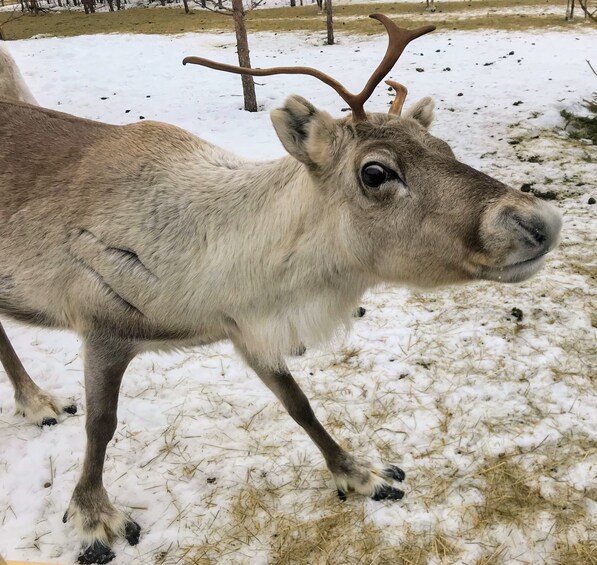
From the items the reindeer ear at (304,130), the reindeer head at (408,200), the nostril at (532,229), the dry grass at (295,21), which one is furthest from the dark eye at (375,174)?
the dry grass at (295,21)

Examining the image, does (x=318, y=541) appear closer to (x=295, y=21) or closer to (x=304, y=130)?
(x=304, y=130)

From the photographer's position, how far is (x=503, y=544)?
2363 mm

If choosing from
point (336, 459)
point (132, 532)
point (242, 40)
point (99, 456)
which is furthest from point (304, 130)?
point (242, 40)

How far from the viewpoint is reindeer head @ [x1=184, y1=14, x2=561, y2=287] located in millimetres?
1639

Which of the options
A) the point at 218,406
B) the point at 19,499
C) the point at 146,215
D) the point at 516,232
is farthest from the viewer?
the point at 218,406

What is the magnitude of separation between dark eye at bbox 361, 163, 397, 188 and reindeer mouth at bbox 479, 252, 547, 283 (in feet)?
1.44

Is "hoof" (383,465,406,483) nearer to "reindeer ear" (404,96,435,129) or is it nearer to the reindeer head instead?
the reindeer head

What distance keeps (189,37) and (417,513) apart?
15.6 m

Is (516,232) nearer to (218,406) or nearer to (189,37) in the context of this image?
Result: (218,406)

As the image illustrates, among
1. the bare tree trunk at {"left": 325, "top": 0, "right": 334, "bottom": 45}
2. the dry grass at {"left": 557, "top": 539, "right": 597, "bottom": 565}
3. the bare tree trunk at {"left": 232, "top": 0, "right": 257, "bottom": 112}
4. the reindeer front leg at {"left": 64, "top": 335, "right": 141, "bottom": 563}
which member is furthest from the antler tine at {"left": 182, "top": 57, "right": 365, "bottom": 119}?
the bare tree trunk at {"left": 325, "top": 0, "right": 334, "bottom": 45}

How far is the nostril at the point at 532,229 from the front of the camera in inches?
62.5

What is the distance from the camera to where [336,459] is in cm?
269

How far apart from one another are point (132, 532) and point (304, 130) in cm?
202

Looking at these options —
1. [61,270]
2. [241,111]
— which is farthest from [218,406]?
[241,111]
